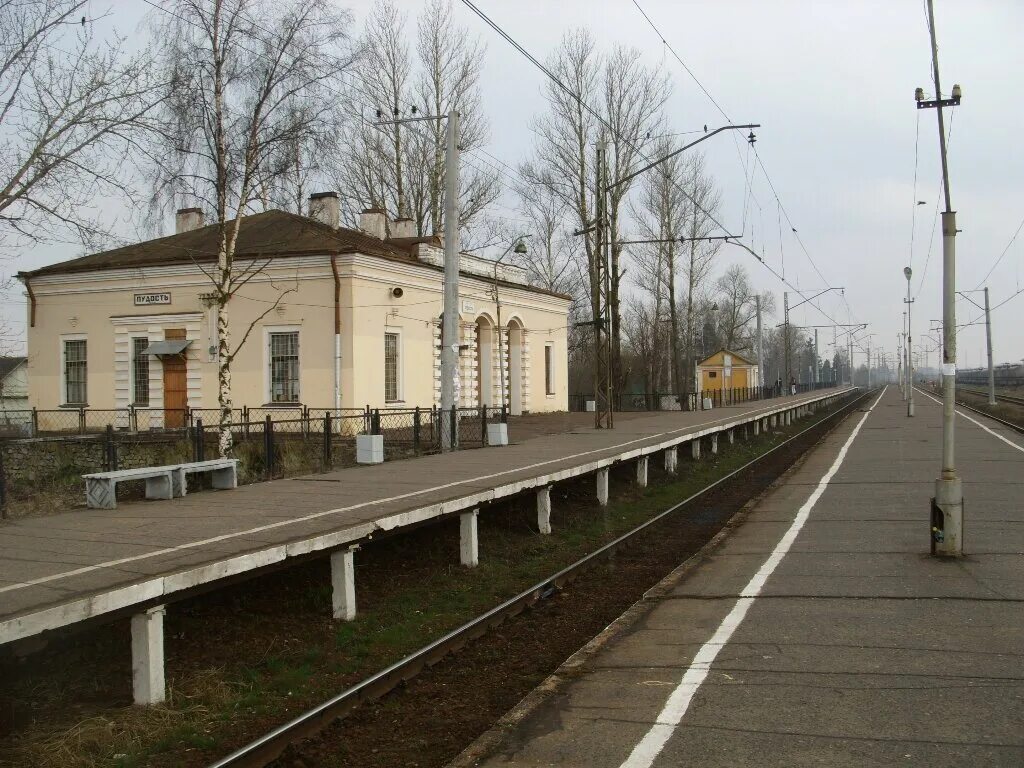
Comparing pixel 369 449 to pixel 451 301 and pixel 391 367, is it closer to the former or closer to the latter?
pixel 451 301

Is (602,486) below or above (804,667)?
above

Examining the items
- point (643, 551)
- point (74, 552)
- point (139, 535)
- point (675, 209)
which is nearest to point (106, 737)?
point (74, 552)

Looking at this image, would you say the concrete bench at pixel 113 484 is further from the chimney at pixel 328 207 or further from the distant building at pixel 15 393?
the distant building at pixel 15 393

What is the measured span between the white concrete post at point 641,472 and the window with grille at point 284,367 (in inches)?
467

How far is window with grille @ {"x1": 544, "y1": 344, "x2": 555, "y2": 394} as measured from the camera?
1574 inches

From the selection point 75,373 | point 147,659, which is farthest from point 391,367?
point 147,659

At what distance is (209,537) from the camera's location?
809cm

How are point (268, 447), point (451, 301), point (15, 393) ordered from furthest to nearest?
point (15, 393) < point (451, 301) < point (268, 447)

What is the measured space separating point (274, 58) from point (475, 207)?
26.4m

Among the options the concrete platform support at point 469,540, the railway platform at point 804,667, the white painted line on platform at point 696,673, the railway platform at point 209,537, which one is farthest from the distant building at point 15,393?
the railway platform at point 804,667

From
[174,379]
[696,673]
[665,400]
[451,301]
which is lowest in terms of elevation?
[696,673]

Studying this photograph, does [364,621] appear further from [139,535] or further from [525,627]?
[139,535]

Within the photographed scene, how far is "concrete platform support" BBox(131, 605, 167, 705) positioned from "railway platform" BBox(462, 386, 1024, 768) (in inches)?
93.4

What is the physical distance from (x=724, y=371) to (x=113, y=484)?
200ft
